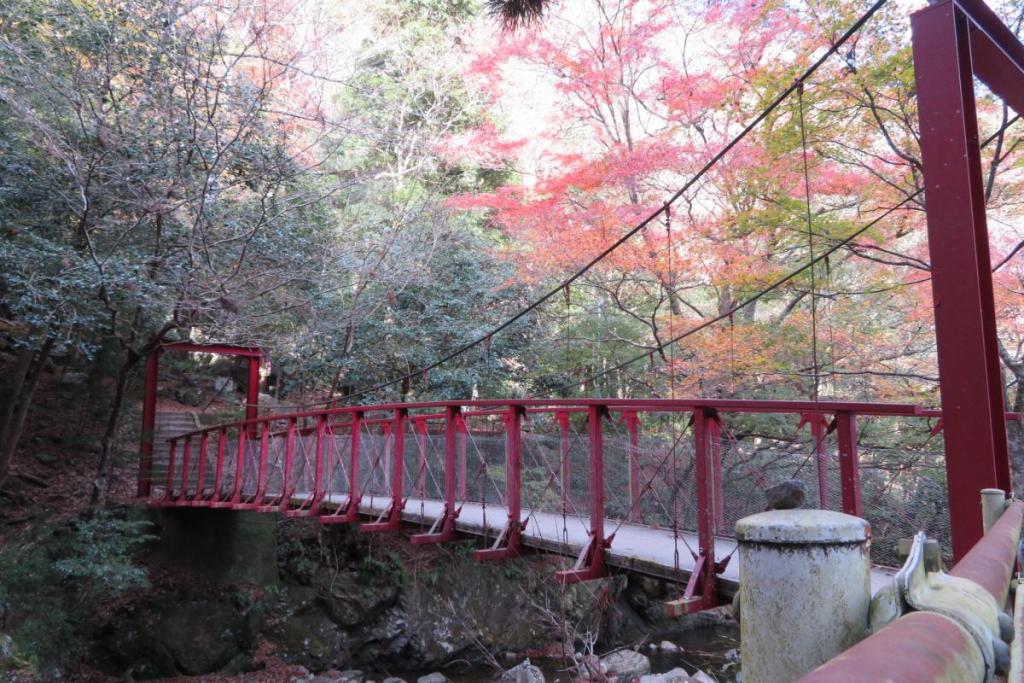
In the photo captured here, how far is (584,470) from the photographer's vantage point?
4.72 m

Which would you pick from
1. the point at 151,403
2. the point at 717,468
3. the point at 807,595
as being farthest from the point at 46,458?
the point at 807,595

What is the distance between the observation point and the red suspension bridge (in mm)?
2271

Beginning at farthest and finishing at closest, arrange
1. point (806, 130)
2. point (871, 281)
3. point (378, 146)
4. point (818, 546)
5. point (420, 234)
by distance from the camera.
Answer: point (378, 146) < point (420, 234) < point (871, 281) < point (806, 130) < point (818, 546)

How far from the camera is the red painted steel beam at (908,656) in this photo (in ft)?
1.37

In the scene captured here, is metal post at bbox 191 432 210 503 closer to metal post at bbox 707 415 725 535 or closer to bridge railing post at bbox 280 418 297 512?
bridge railing post at bbox 280 418 297 512

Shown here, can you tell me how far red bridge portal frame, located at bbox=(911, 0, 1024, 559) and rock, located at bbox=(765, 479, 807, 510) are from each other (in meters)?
1.49

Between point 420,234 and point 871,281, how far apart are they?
638 cm

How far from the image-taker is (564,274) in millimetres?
10367

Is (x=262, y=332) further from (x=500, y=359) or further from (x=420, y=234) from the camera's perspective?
(x=500, y=359)

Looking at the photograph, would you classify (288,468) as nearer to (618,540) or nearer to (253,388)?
(618,540)

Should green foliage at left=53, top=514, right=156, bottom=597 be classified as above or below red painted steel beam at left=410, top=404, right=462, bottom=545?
below

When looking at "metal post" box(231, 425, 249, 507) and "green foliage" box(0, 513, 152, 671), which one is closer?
"green foliage" box(0, 513, 152, 671)

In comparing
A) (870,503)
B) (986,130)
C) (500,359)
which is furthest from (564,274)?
Answer: (870,503)

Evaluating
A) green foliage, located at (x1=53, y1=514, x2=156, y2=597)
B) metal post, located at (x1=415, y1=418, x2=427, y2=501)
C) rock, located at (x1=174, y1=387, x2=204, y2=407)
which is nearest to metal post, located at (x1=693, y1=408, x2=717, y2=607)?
metal post, located at (x1=415, y1=418, x2=427, y2=501)
